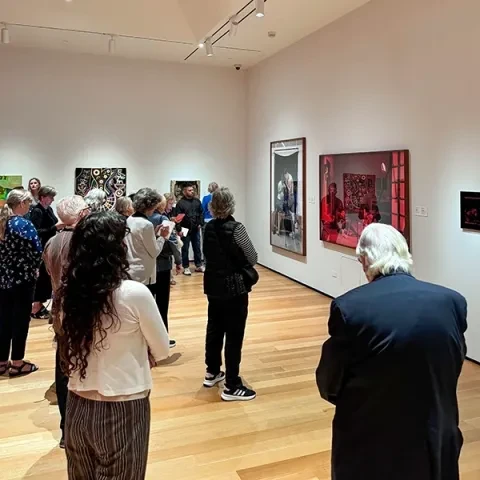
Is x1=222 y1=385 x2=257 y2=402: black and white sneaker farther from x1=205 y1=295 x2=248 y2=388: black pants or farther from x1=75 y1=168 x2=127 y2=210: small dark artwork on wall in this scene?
x1=75 y1=168 x2=127 y2=210: small dark artwork on wall

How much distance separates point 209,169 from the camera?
9656mm

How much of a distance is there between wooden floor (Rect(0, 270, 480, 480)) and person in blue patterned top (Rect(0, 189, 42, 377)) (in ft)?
1.48

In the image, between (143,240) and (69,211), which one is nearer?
(69,211)

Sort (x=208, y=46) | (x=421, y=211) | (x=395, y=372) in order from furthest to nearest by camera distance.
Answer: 1. (x=208, y=46)
2. (x=421, y=211)
3. (x=395, y=372)

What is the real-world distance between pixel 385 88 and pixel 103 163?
5.43 m

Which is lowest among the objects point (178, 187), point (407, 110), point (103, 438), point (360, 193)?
point (103, 438)

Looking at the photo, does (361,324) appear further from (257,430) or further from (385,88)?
(385,88)

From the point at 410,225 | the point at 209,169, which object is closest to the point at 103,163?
the point at 209,169

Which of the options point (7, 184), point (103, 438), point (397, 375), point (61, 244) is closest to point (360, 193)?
point (61, 244)

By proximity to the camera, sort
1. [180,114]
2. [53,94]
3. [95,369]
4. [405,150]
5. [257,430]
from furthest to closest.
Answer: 1. [180,114]
2. [53,94]
3. [405,150]
4. [257,430]
5. [95,369]

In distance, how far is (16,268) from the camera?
12.8 feet

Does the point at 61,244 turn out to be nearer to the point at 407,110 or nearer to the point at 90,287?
the point at 90,287

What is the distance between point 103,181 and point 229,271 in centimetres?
607

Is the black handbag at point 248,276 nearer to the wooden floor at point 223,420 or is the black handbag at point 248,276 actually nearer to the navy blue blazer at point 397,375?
the wooden floor at point 223,420
